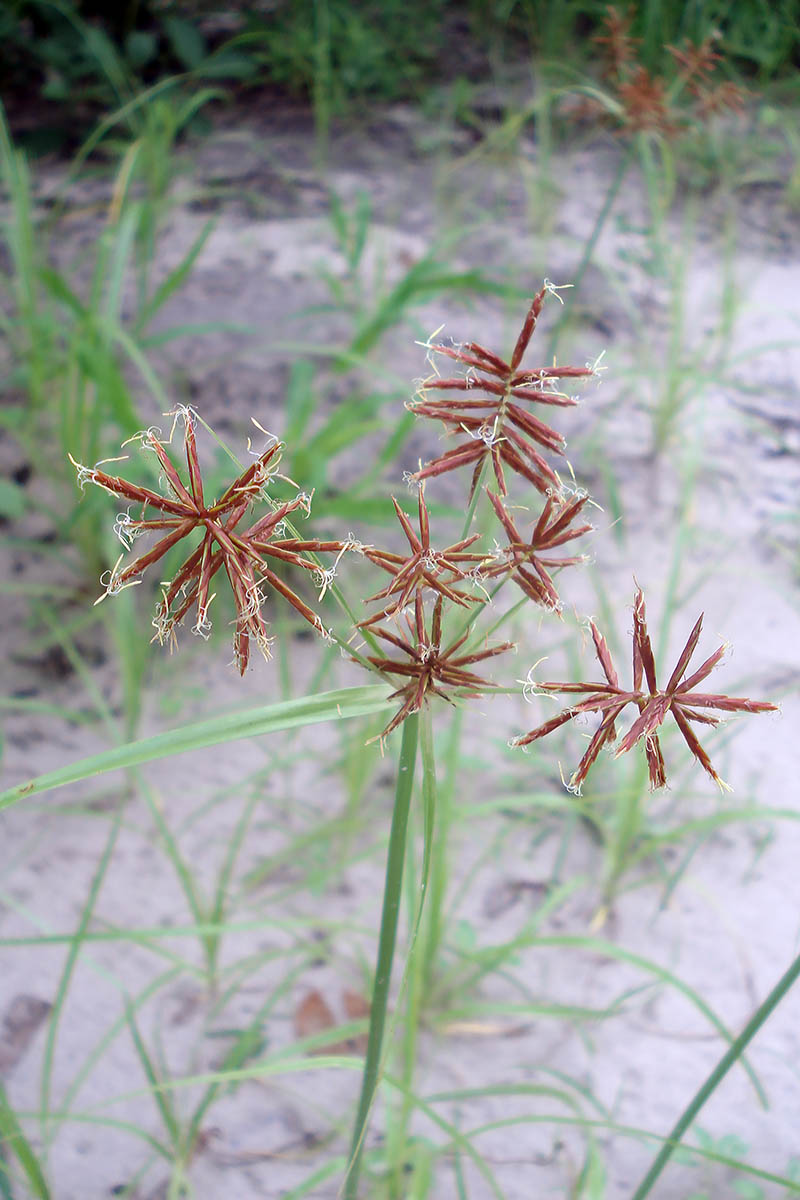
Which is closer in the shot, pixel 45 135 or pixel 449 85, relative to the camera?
pixel 45 135

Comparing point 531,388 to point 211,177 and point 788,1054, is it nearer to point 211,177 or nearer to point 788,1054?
point 788,1054

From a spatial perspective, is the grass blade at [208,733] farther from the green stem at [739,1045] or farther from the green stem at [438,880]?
the green stem at [438,880]

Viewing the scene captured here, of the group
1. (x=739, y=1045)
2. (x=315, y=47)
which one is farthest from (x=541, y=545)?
(x=315, y=47)

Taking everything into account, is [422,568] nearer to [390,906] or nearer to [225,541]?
[225,541]

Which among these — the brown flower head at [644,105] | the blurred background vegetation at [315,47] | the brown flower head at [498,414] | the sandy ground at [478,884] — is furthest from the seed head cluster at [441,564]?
the blurred background vegetation at [315,47]

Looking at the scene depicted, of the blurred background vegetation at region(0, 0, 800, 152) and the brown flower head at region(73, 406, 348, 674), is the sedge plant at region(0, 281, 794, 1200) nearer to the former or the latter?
the brown flower head at region(73, 406, 348, 674)

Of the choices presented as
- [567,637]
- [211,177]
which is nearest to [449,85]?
[211,177]
